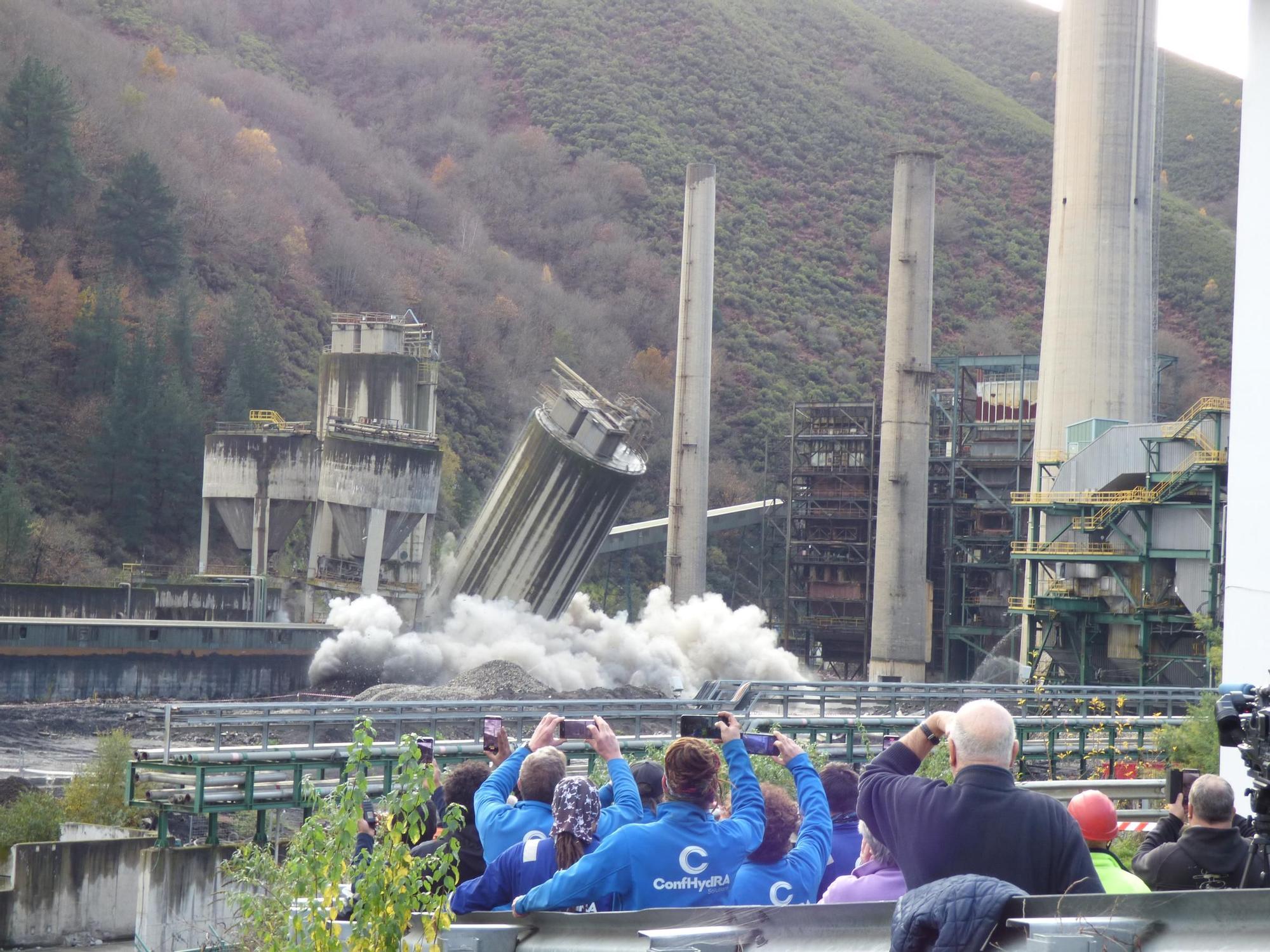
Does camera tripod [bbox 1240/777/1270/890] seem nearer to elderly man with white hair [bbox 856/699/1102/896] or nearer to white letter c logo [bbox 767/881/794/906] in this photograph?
elderly man with white hair [bbox 856/699/1102/896]

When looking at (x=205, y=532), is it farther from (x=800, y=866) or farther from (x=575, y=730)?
(x=800, y=866)

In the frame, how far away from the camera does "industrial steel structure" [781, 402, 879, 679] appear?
171 ft

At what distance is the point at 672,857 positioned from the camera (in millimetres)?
5141

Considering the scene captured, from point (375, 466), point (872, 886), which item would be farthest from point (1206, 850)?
point (375, 466)

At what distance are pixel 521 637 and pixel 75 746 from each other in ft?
45.3

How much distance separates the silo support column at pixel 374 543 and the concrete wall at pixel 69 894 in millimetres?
23551

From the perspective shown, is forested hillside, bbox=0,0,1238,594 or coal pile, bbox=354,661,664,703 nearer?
coal pile, bbox=354,661,664,703

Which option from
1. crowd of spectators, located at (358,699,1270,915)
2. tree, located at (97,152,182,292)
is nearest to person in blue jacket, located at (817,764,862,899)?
crowd of spectators, located at (358,699,1270,915)

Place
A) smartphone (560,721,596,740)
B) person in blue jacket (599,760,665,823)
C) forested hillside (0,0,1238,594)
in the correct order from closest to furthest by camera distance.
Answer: smartphone (560,721,596,740), person in blue jacket (599,760,665,823), forested hillside (0,0,1238,594)

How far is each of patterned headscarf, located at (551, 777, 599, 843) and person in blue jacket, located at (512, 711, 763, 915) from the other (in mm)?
249

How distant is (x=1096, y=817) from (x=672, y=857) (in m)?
1.44

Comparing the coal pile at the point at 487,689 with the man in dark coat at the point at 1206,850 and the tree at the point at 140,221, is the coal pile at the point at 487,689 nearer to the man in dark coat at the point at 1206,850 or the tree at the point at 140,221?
the man in dark coat at the point at 1206,850

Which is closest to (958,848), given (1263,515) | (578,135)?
(1263,515)

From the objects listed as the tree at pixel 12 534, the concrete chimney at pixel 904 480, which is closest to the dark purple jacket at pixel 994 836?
the concrete chimney at pixel 904 480
